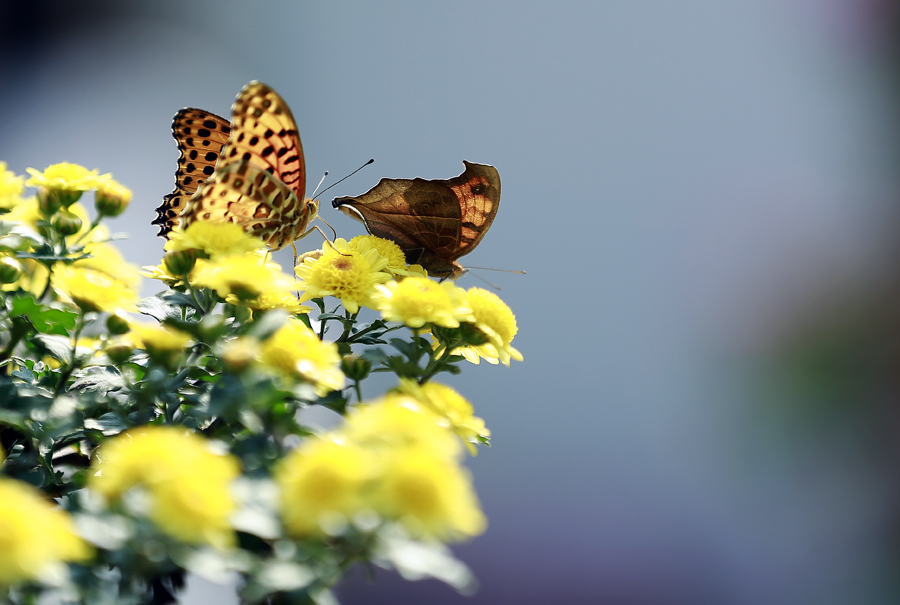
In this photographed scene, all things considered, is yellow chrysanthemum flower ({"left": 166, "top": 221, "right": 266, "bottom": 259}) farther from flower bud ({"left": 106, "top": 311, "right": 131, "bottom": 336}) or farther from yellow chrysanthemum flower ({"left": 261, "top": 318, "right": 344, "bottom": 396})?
yellow chrysanthemum flower ({"left": 261, "top": 318, "right": 344, "bottom": 396})

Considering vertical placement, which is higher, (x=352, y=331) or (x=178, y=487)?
(x=352, y=331)

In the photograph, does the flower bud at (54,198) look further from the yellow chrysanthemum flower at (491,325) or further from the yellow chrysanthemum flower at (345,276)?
the yellow chrysanthemum flower at (491,325)

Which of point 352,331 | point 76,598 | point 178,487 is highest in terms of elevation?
point 352,331

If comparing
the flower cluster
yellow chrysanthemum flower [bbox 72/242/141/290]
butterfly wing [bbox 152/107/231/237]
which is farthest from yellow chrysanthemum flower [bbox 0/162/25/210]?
butterfly wing [bbox 152/107/231/237]

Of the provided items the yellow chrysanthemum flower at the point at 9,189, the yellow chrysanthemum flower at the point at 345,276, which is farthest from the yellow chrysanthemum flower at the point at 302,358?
the yellow chrysanthemum flower at the point at 9,189

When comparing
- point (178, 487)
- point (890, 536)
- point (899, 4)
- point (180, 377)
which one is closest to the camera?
point (178, 487)

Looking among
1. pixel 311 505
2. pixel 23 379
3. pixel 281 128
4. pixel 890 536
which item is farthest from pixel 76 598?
pixel 890 536

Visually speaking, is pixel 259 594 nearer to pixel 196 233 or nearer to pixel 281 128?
pixel 196 233
